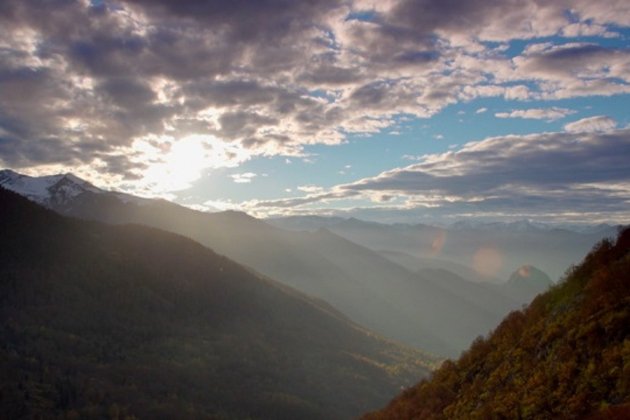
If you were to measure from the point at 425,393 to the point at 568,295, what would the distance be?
1014 centimetres

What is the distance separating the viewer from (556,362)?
18969 mm

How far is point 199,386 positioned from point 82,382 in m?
44.1

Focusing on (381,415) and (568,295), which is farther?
(381,415)

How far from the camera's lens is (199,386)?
184 metres

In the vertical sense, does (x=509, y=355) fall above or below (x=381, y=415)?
above

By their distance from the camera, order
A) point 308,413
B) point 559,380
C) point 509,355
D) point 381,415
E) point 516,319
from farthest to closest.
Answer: point 308,413 < point 381,415 < point 516,319 < point 509,355 < point 559,380

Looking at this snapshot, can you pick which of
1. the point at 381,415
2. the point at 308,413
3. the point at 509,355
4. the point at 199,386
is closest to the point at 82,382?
the point at 199,386

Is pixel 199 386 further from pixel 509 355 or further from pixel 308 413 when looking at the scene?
pixel 509 355

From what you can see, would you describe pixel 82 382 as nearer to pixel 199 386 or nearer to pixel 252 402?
pixel 199 386

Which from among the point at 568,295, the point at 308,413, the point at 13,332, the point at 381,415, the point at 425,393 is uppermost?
the point at 568,295

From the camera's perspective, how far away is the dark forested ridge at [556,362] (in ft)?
51.7

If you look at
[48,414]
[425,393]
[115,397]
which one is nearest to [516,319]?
[425,393]

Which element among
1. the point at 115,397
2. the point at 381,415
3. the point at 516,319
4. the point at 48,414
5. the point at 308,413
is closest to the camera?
the point at 516,319

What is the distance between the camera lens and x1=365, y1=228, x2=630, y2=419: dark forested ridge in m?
15.8
